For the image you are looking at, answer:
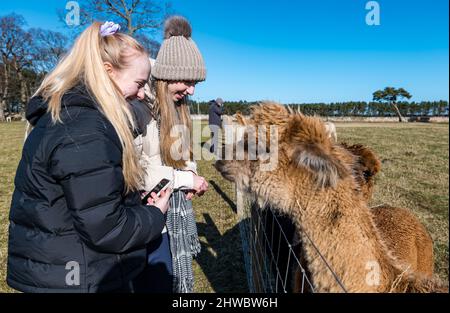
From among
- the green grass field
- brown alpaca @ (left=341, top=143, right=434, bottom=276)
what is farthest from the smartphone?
the green grass field

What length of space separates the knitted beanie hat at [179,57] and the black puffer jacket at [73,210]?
0.95 m

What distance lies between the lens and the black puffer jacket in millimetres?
1313

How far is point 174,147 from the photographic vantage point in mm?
2330

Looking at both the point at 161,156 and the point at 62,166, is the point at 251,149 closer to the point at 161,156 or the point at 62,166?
the point at 161,156

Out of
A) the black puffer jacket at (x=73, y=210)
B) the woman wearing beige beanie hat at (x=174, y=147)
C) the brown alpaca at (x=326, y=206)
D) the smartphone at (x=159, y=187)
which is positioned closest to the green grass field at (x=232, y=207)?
the woman wearing beige beanie hat at (x=174, y=147)

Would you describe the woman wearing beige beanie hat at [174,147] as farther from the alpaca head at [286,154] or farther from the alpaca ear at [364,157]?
the alpaca ear at [364,157]

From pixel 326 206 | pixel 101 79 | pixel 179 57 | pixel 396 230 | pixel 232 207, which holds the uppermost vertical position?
pixel 179 57

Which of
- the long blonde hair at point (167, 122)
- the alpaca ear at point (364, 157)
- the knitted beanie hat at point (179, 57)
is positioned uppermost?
the knitted beanie hat at point (179, 57)

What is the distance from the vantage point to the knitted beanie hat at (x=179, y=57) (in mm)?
2339

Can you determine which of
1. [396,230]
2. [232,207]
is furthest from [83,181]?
[232,207]

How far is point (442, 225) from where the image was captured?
5.65 meters

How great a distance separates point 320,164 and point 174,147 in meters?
1.03

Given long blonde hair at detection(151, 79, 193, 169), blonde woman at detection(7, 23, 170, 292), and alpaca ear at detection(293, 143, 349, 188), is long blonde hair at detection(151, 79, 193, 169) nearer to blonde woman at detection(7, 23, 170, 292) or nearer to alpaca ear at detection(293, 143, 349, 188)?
blonde woman at detection(7, 23, 170, 292)

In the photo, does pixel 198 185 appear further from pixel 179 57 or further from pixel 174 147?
pixel 179 57
